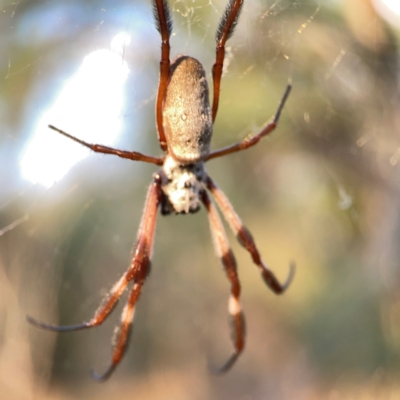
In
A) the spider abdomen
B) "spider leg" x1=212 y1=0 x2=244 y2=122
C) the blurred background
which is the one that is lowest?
the blurred background

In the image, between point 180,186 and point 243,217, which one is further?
point 243,217

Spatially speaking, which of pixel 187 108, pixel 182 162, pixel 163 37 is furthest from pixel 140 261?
pixel 163 37

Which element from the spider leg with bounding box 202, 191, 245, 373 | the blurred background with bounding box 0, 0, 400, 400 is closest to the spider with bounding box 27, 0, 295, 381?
the spider leg with bounding box 202, 191, 245, 373

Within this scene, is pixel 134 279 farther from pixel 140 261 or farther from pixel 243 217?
pixel 243 217

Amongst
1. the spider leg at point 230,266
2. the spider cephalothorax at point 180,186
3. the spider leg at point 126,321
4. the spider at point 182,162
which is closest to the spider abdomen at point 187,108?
the spider at point 182,162

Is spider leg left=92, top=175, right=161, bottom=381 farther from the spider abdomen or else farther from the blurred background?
the blurred background

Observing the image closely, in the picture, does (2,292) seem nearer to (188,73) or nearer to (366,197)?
(188,73)

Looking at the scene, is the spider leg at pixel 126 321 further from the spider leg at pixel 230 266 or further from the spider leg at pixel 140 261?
the spider leg at pixel 230 266
